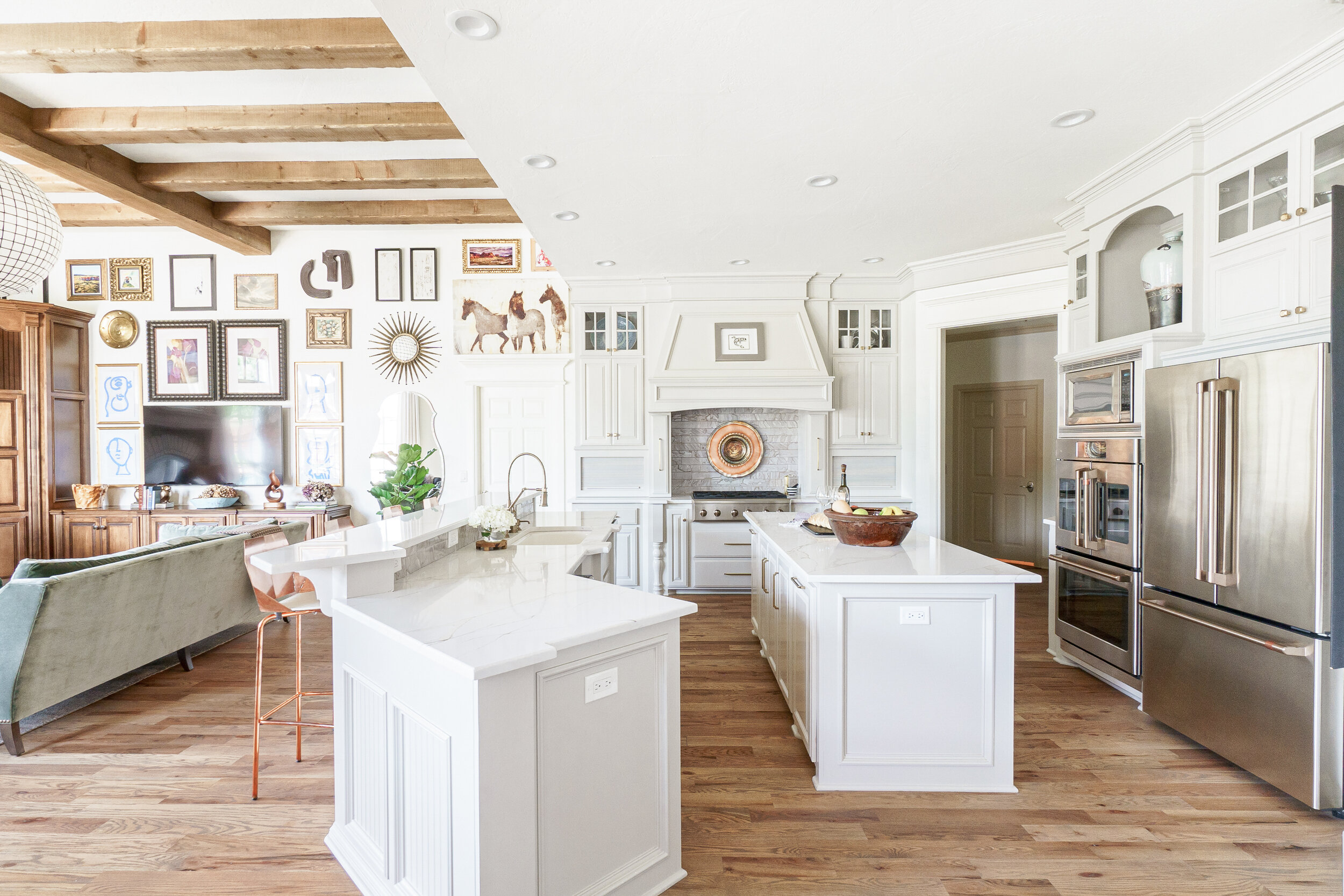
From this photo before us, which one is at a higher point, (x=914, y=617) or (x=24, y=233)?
(x=24, y=233)

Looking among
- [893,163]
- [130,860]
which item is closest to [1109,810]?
[893,163]

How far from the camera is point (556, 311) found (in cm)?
584

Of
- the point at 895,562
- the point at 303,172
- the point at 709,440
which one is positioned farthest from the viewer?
the point at 709,440

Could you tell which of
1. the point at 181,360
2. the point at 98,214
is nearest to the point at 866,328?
the point at 181,360

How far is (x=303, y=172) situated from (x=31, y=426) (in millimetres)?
3587

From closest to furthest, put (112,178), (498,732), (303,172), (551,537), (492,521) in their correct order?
1. (498,732)
2. (492,521)
3. (551,537)
4. (112,178)
5. (303,172)

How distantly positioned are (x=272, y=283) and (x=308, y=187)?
68.6 inches

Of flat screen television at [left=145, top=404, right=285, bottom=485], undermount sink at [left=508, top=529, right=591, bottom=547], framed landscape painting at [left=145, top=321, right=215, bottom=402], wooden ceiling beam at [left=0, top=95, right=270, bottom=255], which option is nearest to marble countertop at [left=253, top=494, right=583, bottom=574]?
undermount sink at [left=508, top=529, right=591, bottom=547]

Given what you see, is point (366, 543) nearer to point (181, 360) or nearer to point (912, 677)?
point (912, 677)

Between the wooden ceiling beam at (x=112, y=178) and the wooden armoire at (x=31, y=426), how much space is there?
159 centimetres

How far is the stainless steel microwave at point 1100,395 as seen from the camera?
114 inches

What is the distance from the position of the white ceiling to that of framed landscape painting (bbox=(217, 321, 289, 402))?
364 cm

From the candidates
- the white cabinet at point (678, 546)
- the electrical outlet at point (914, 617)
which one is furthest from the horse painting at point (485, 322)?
the electrical outlet at point (914, 617)

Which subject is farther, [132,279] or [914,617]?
[132,279]
